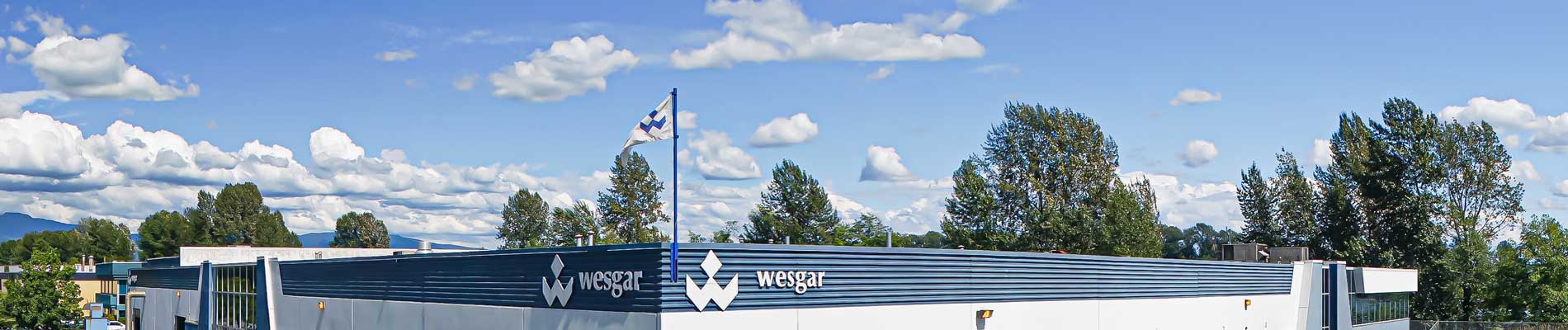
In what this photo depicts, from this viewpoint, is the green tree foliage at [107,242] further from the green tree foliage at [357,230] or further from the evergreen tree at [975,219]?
the evergreen tree at [975,219]

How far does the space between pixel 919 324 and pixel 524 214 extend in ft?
343

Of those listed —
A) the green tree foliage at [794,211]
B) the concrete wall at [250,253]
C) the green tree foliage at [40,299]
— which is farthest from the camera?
the green tree foliage at [794,211]

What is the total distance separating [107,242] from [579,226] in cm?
9723

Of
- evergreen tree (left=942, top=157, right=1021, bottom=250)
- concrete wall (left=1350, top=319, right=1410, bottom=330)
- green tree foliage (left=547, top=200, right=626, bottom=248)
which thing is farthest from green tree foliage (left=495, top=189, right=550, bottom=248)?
concrete wall (left=1350, top=319, right=1410, bottom=330)

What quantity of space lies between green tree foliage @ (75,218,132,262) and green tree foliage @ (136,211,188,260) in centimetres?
663

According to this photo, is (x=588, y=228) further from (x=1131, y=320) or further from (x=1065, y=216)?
(x=1131, y=320)

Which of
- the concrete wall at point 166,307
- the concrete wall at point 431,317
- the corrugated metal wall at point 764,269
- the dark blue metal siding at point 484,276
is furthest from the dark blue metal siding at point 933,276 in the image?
the concrete wall at point 166,307

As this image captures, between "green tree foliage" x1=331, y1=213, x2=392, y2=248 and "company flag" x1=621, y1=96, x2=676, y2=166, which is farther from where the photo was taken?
"green tree foliage" x1=331, y1=213, x2=392, y2=248

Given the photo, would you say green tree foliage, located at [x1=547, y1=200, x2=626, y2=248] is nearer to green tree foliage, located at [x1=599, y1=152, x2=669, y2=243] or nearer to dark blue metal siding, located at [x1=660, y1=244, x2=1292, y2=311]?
green tree foliage, located at [x1=599, y1=152, x2=669, y2=243]

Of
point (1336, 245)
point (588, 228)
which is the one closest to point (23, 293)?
point (588, 228)

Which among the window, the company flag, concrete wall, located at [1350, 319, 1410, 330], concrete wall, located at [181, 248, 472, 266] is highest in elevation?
the company flag

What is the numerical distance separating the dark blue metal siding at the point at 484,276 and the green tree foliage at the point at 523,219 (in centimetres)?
9186

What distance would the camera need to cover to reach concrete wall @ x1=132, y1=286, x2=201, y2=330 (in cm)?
4872

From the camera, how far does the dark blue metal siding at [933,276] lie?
23266 millimetres
